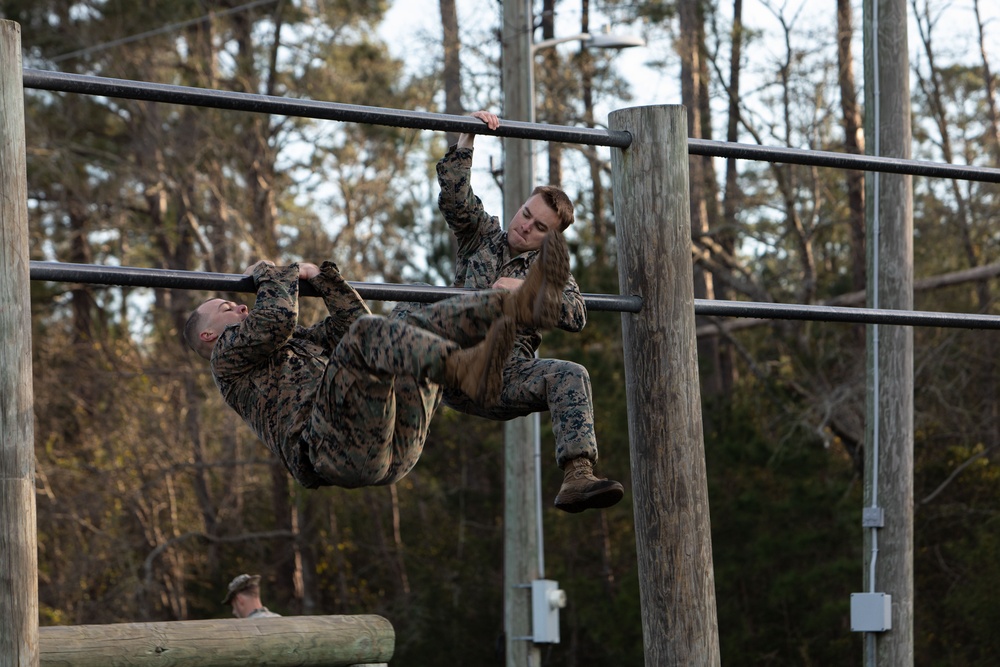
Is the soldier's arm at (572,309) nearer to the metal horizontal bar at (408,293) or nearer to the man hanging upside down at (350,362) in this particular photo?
the metal horizontal bar at (408,293)

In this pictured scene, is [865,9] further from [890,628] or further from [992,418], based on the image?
[992,418]

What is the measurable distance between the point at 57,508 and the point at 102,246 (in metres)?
3.69

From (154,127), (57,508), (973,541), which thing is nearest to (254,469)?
(57,508)

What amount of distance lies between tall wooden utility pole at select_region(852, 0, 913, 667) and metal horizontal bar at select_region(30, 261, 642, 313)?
5.05m

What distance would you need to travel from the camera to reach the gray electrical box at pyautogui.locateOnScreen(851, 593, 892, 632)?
26.9 feet

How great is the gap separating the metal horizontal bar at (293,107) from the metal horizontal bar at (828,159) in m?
0.26

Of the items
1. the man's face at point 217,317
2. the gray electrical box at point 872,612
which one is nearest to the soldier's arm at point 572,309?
the man's face at point 217,317

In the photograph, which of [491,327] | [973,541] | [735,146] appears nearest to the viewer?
[491,327]

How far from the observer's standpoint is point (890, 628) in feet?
27.0

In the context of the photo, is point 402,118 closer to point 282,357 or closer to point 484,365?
point 484,365

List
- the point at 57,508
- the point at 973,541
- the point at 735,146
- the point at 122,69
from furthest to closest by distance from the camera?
1. the point at 122,69
2. the point at 57,508
3. the point at 973,541
4. the point at 735,146

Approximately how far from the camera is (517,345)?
4160mm

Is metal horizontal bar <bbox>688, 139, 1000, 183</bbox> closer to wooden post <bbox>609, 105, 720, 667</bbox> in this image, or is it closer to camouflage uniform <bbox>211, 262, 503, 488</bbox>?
wooden post <bbox>609, 105, 720, 667</bbox>

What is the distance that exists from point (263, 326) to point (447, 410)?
14007mm
